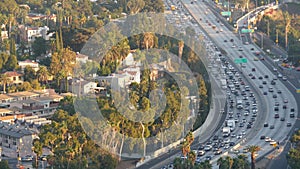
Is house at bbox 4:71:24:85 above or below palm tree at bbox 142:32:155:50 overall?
below

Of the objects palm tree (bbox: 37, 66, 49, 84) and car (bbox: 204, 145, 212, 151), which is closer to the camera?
car (bbox: 204, 145, 212, 151)

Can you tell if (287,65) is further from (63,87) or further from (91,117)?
(91,117)

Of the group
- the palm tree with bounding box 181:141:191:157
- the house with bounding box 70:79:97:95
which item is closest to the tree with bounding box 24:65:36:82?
the house with bounding box 70:79:97:95

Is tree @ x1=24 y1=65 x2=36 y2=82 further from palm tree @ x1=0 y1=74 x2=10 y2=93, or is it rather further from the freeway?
the freeway

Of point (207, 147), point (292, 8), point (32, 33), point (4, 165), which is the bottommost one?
point (207, 147)

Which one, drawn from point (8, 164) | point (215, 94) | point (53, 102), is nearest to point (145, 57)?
point (215, 94)

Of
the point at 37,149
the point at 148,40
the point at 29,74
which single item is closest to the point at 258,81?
the point at 148,40

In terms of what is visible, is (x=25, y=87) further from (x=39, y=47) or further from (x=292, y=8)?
(x=292, y=8)
